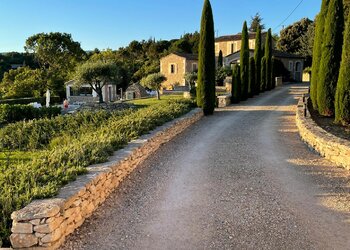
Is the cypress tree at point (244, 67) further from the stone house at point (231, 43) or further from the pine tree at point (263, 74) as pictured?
the stone house at point (231, 43)

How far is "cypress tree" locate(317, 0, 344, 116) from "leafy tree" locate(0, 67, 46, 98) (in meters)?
30.7

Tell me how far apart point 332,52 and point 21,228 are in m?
11.9

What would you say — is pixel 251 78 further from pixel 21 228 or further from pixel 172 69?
pixel 21 228

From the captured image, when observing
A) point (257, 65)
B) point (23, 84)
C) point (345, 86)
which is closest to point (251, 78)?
point (257, 65)

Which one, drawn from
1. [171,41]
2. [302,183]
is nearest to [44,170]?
[302,183]

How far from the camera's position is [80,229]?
4.35m

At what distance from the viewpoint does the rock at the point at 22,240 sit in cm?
359

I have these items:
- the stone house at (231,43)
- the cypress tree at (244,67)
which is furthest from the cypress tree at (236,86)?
the stone house at (231,43)

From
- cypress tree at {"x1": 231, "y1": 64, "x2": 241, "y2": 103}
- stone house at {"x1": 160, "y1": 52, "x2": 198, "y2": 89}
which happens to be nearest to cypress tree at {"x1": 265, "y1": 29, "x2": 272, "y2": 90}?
cypress tree at {"x1": 231, "y1": 64, "x2": 241, "y2": 103}

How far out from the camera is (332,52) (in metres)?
12.0

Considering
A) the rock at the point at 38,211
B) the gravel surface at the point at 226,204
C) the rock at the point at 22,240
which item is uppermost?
the rock at the point at 38,211

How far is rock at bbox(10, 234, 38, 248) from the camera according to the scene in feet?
11.8

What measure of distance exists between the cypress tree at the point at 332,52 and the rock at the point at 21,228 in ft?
37.3

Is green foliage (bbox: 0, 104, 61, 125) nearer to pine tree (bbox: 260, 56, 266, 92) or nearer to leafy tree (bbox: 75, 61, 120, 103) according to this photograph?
leafy tree (bbox: 75, 61, 120, 103)
